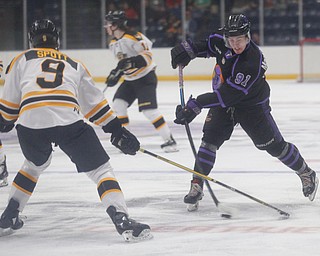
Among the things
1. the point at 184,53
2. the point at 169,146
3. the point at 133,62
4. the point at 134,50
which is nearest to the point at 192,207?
the point at 184,53

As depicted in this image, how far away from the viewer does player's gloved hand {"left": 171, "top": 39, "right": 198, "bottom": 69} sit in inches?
175

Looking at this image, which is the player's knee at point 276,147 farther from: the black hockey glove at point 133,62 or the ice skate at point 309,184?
the black hockey glove at point 133,62

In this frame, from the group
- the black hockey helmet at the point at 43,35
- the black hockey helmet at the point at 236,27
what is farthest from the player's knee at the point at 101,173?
the black hockey helmet at the point at 236,27

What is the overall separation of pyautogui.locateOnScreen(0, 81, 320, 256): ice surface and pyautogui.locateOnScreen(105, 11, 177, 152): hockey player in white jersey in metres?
0.26

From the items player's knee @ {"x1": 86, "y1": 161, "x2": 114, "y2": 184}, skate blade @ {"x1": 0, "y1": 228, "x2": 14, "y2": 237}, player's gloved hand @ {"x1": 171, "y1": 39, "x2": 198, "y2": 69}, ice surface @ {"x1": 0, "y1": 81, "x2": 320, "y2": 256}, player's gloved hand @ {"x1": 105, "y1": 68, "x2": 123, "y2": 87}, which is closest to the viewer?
ice surface @ {"x1": 0, "y1": 81, "x2": 320, "y2": 256}

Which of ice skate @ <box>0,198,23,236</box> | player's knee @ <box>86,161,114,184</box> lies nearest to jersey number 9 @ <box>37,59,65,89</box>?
player's knee @ <box>86,161,114,184</box>

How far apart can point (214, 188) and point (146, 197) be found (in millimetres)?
444

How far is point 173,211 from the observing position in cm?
433

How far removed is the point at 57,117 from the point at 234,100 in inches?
37.3

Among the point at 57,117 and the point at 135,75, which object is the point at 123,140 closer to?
the point at 57,117

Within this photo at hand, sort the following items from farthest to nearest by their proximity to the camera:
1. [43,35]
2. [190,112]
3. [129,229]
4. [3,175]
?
1. [3,175]
2. [190,112]
3. [43,35]
4. [129,229]

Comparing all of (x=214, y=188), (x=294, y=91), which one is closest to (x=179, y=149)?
(x=214, y=188)

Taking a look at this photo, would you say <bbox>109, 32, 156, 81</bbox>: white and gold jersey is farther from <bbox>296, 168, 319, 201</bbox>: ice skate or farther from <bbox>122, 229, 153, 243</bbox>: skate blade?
<bbox>122, 229, 153, 243</bbox>: skate blade

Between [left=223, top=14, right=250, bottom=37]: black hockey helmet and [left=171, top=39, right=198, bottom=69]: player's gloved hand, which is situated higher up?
[left=223, top=14, right=250, bottom=37]: black hockey helmet
